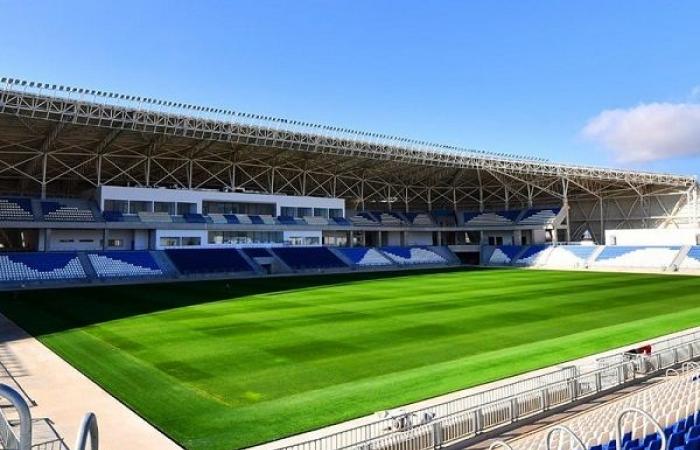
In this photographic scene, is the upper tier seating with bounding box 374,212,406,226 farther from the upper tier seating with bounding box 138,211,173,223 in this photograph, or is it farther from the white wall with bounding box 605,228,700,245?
the upper tier seating with bounding box 138,211,173,223

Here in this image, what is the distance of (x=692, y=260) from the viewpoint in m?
54.4

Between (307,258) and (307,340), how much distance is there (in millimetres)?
39929

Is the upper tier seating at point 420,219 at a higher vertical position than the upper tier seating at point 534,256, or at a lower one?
higher

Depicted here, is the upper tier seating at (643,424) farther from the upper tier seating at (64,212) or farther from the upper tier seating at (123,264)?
the upper tier seating at (64,212)

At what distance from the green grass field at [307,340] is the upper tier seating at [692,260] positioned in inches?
683

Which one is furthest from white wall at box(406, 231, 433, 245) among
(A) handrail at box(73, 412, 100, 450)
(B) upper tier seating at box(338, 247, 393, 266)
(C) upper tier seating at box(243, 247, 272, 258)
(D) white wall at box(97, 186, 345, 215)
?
(A) handrail at box(73, 412, 100, 450)

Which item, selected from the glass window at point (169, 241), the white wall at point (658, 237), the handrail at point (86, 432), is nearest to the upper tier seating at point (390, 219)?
the white wall at point (658, 237)

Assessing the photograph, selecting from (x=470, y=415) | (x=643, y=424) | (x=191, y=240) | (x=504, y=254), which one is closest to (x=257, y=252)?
(x=191, y=240)

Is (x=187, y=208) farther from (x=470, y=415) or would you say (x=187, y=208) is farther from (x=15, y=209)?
(x=470, y=415)

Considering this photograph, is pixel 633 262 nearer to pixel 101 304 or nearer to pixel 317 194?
pixel 317 194

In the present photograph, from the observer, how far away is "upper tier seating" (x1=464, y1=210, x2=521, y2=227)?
256 feet

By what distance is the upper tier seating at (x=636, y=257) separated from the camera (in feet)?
187

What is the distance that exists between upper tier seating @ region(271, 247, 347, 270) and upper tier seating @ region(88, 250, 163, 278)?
1470cm

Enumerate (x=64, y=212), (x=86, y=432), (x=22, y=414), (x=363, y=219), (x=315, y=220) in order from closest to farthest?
(x=22, y=414)
(x=86, y=432)
(x=64, y=212)
(x=315, y=220)
(x=363, y=219)
